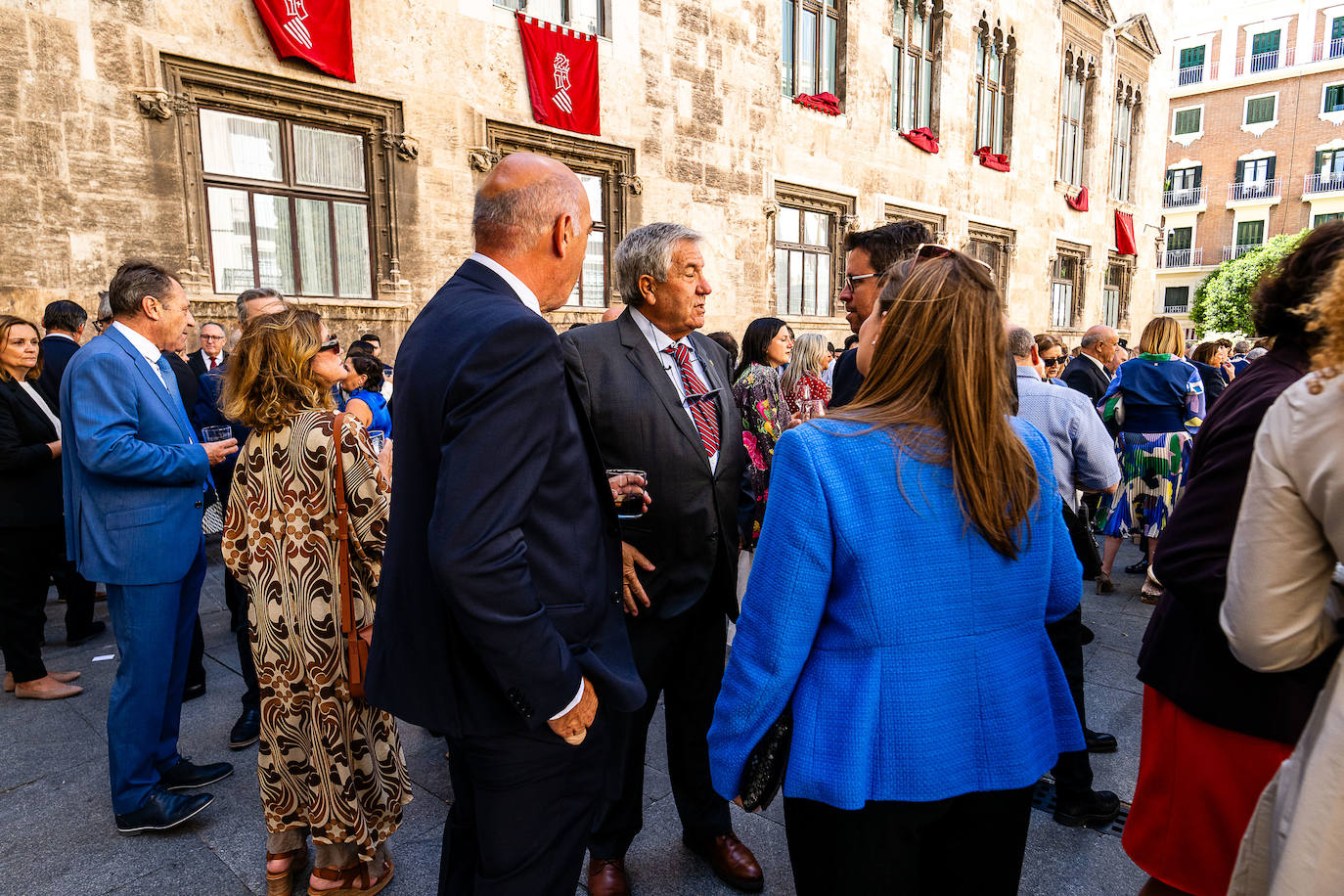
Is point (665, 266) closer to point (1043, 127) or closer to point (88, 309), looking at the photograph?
point (88, 309)

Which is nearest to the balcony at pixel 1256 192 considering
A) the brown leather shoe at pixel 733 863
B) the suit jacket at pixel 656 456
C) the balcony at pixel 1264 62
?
the balcony at pixel 1264 62

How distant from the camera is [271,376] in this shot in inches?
100

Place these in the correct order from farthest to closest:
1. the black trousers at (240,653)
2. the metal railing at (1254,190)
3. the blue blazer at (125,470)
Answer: the metal railing at (1254,190)
the black trousers at (240,653)
the blue blazer at (125,470)

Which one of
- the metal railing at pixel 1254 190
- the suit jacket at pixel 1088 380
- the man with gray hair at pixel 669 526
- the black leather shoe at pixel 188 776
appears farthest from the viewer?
the metal railing at pixel 1254 190

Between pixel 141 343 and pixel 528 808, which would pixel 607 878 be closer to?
pixel 528 808

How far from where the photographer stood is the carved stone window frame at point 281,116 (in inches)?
273

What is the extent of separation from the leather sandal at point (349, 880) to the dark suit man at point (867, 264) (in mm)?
2412

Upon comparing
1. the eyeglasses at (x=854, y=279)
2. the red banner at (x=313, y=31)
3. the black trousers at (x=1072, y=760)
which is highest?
the red banner at (x=313, y=31)

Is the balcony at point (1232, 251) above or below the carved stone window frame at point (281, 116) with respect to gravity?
above

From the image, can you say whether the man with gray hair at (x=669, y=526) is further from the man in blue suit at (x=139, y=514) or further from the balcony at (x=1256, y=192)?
the balcony at (x=1256, y=192)

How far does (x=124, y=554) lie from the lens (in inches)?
118

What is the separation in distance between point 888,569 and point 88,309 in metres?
7.70

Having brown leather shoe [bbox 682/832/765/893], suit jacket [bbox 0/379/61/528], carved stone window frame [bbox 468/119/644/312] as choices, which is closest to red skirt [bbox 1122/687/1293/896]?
brown leather shoe [bbox 682/832/765/893]

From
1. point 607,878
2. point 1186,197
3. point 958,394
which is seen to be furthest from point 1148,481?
point 1186,197
